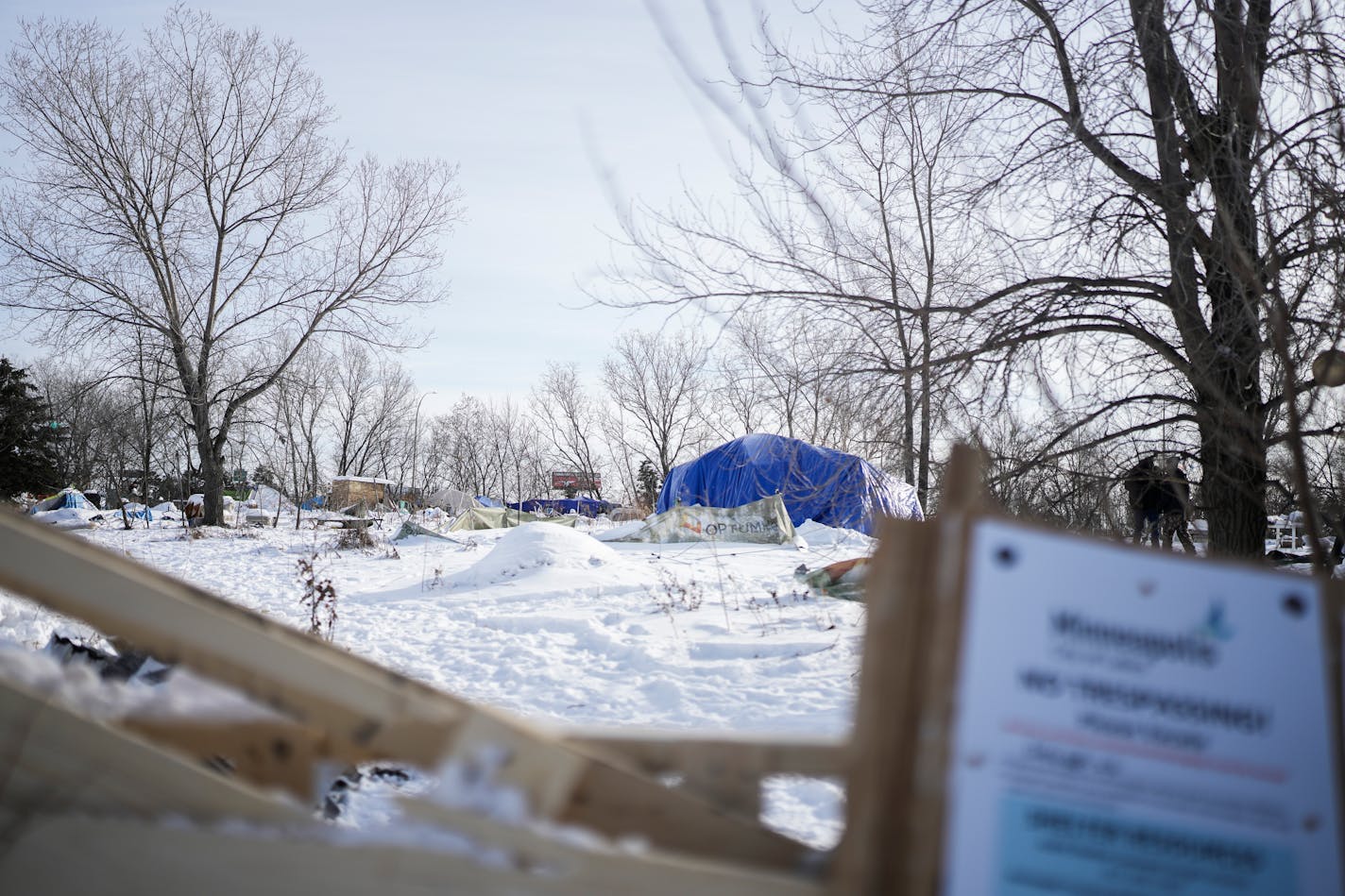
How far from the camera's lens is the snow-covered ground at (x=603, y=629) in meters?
5.07

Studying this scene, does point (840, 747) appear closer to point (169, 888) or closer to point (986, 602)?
point (986, 602)

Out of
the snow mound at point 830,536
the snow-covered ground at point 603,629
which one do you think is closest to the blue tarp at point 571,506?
the snow mound at point 830,536

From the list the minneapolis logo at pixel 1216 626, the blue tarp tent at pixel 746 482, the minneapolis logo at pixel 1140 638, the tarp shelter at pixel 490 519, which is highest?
the blue tarp tent at pixel 746 482

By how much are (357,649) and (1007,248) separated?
6.06 m

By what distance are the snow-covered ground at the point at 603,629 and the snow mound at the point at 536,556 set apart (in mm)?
30

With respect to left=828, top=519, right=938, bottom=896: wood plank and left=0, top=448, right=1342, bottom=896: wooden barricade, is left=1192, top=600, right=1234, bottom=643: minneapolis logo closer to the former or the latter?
left=0, top=448, right=1342, bottom=896: wooden barricade

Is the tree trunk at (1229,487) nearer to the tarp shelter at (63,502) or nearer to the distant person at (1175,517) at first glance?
the distant person at (1175,517)

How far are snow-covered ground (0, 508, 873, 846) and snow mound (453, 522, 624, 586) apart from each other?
3 cm

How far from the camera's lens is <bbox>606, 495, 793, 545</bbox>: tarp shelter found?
623 inches

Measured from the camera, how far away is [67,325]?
20.5 m

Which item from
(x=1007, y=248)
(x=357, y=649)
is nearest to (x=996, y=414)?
(x=1007, y=248)

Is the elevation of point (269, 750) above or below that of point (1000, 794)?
below

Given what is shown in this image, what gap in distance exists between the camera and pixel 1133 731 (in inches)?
43.6

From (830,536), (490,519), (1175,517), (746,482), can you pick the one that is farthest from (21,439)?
(1175,517)
